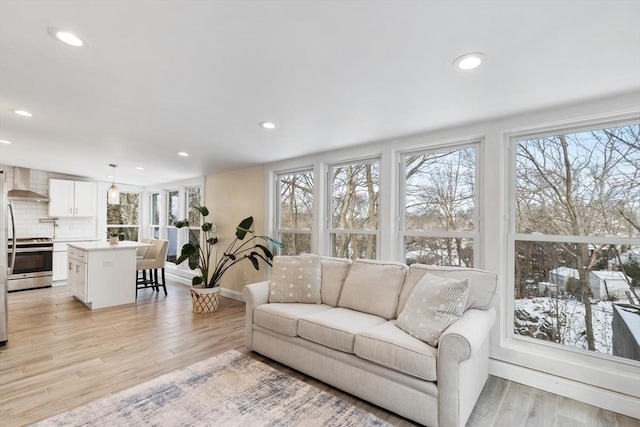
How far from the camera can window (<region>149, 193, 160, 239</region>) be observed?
7.41m

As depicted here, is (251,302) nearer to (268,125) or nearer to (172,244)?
(268,125)

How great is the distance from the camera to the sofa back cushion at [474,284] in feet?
7.84

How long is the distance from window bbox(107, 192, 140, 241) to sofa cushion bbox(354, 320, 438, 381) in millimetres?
7020

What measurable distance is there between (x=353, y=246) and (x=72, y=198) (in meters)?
6.14

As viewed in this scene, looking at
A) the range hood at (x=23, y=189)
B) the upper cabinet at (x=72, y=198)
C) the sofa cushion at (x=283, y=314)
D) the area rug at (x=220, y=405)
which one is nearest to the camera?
the area rug at (x=220, y=405)

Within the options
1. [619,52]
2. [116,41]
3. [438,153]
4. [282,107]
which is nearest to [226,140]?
[282,107]

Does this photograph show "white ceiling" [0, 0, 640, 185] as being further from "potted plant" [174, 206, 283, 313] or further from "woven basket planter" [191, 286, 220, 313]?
"woven basket planter" [191, 286, 220, 313]

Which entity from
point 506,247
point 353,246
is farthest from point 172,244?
point 506,247

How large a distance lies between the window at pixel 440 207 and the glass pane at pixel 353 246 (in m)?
0.44

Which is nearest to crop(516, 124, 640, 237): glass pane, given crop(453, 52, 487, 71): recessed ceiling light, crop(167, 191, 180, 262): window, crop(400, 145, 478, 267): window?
crop(400, 145, 478, 267): window

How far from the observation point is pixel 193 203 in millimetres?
6488

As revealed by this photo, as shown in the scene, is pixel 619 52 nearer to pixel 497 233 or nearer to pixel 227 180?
pixel 497 233

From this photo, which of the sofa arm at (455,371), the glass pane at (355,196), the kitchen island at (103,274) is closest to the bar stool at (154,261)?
the kitchen island at (103,274)

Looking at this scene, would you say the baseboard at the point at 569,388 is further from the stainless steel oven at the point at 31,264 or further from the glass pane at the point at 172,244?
the stainless steel oven at the point at 31,264
